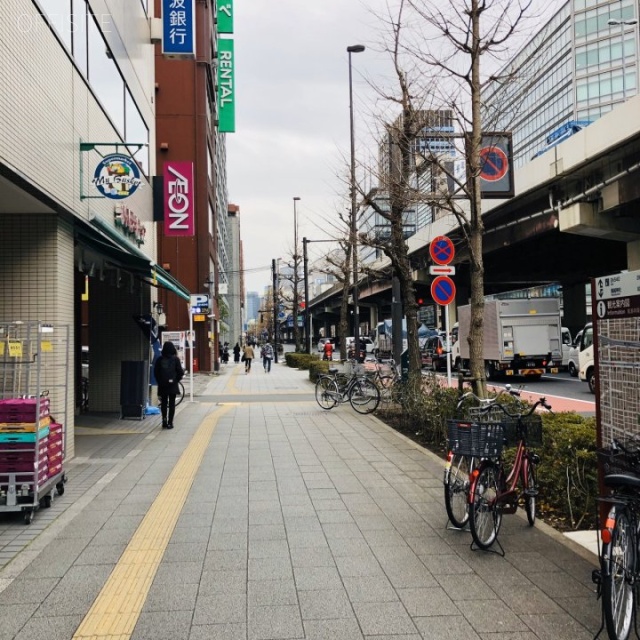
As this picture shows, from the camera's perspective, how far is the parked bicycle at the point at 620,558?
3180 mm

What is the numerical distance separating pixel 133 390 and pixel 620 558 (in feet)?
37.9

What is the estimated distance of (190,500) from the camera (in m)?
6.53

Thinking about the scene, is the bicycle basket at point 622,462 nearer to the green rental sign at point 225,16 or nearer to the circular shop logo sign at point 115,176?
the circular shop logo sign at point 115,176

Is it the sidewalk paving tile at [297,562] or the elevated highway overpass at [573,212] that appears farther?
the elevated highway overpass at [573,212]

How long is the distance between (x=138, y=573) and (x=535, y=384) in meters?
20.5

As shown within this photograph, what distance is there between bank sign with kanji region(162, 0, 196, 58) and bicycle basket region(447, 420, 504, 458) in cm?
1247

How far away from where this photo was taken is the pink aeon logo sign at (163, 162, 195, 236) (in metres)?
14.5

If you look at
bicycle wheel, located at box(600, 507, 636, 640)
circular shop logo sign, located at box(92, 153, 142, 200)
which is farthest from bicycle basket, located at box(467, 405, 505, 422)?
circular shop logo sign, located at box(92, 153, 142, 200)

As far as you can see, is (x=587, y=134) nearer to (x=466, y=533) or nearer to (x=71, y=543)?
(x=466, y=533)

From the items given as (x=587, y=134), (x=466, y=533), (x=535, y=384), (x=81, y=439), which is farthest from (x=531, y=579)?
(x=535, y=384)

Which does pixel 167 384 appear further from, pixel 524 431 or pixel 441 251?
→ pixel 524 431

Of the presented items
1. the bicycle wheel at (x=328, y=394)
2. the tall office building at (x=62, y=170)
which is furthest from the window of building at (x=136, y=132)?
the bicycle wheel at (x=328, y=394)

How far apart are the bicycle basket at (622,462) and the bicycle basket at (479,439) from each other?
1.05 metres

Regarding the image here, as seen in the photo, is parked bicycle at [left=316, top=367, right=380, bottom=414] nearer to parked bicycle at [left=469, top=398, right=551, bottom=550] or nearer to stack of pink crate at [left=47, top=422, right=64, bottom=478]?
stack of pink crate at [left=47, top=422, right=64, bottom=478]
